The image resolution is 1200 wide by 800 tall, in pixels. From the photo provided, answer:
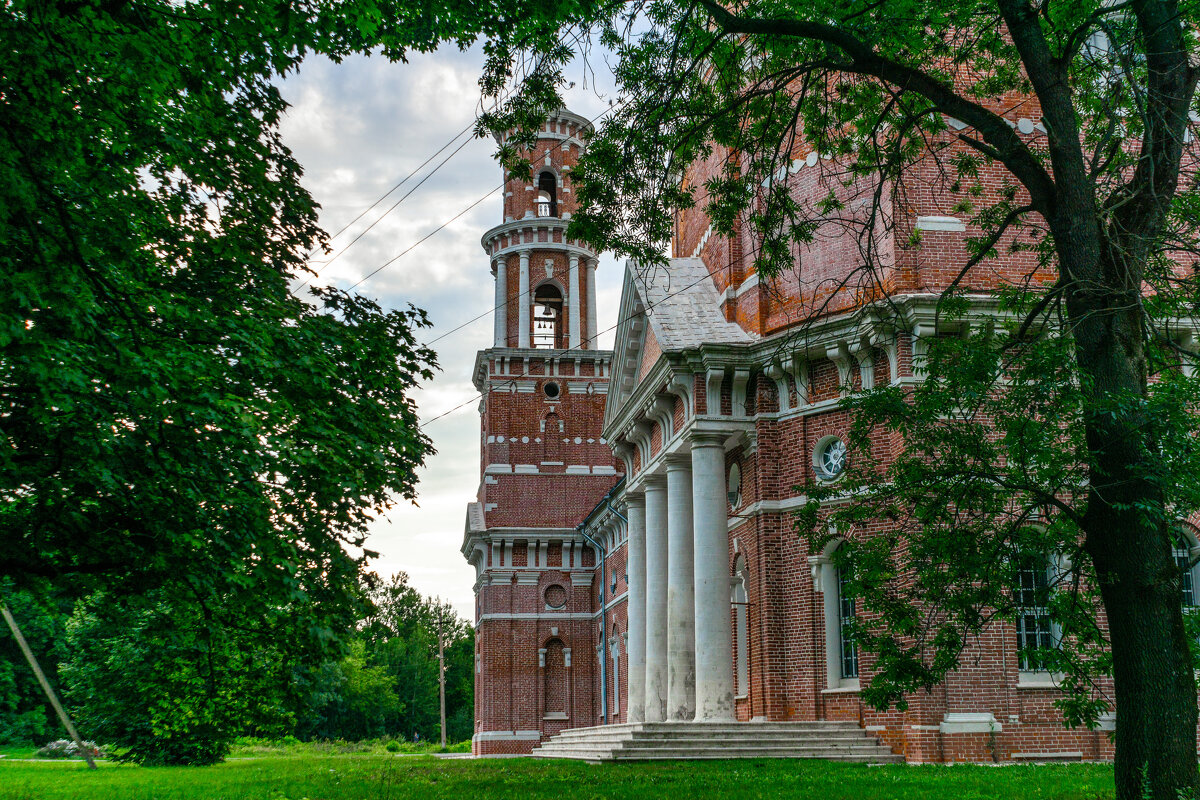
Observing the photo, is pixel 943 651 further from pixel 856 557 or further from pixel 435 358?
pixel 435 358

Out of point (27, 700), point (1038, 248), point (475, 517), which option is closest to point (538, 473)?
point (475, 517)

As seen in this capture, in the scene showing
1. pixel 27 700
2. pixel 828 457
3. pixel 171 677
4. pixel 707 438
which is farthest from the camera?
pixel 27 700

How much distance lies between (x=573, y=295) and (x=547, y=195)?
16.8 ft

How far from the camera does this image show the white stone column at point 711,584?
2233 centimetres

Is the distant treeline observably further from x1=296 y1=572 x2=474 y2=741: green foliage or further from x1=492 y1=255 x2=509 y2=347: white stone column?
x1=296 y1=572 x2=474 y2=741: green foliage

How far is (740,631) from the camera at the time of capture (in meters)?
24.2

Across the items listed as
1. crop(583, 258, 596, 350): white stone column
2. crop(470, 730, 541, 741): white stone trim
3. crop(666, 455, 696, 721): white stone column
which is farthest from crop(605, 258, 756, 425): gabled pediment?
crop(470, 730, 541, 741): white stone trim

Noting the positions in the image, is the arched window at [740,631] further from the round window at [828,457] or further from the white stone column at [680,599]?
the round window at [828,457]

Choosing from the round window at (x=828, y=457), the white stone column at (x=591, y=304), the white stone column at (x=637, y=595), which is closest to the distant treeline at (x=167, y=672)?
Answer: the white stone column at (x=637, y=595)

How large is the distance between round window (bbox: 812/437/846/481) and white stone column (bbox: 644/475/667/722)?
558cm

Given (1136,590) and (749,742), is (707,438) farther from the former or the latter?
(1136,590)

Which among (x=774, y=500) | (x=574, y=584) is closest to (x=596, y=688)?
(x=574, y=584)

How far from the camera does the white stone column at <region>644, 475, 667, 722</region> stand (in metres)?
26.5

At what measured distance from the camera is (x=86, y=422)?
412 inches
